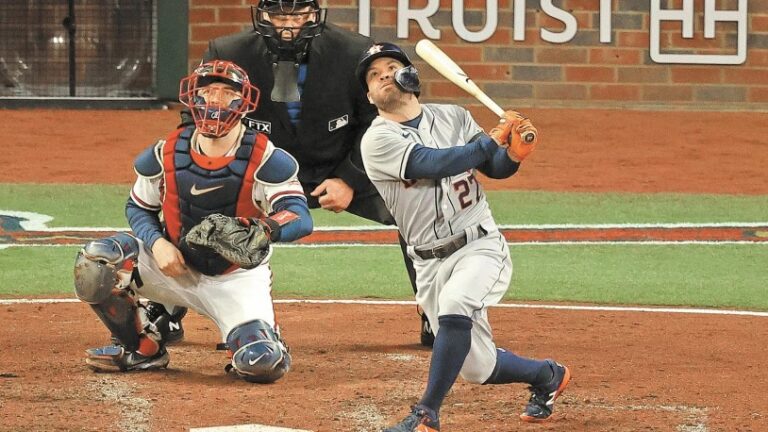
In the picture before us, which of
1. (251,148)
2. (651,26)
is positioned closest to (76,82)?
(651,26)

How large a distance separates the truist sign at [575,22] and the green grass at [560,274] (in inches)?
286

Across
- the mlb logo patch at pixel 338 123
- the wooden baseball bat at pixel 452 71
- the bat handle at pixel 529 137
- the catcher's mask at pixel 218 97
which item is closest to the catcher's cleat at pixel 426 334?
the mlb logo patch at pixel 338 123

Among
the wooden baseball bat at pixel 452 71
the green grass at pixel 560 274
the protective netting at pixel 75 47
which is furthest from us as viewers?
the protective netting at pixel 75 47

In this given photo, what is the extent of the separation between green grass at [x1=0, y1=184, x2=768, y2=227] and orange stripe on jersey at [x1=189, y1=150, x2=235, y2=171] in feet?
15.9

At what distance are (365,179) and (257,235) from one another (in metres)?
1.27

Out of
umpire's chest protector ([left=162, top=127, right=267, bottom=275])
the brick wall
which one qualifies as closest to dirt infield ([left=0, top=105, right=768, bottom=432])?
umpire's chest protector ([left=162, top=127, right=267, bottom=275])

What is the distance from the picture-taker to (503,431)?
18.1 ft

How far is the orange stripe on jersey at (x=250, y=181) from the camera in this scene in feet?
20.8

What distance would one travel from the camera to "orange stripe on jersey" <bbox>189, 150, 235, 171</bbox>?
6328mm

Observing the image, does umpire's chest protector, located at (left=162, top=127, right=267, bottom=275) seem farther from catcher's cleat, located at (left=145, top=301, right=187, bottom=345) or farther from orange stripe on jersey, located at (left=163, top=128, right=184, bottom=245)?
catcher's cleat, located at (left=145, top=301, right=187, bottom=345)

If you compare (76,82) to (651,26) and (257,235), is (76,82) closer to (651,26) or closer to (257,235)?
(651,26)

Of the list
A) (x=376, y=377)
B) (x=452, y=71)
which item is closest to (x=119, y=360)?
(x=376, y=377)


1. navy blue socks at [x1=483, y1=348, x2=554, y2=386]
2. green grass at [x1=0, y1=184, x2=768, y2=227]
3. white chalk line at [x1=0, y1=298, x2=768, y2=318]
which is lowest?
white chalk line at [x1=0, y1=298, x2=768, y2=318]

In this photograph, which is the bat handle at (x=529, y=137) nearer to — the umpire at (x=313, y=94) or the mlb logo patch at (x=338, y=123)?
the umpire at (x=313, y=94)
